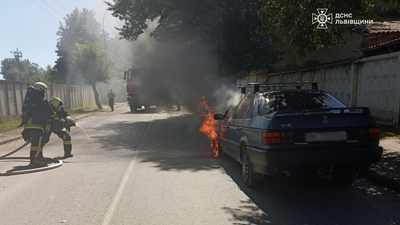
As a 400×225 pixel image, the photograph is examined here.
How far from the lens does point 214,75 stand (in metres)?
25.7

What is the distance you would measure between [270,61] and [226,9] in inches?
138

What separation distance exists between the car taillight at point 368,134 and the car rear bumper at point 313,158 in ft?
0.47

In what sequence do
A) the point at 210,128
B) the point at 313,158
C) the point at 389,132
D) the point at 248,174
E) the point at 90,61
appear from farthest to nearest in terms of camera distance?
1. the point at 90,61
2. the point at 210,128
3. the point at 389,132
4. the point at 248,174
5. the point at 313,158

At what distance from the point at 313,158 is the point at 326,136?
1.22ft

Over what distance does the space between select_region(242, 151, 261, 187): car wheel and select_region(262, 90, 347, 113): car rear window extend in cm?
91

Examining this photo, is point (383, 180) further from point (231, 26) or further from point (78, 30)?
point (78, 30)

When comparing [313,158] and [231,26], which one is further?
[231,26]

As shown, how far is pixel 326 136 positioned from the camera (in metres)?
4.29

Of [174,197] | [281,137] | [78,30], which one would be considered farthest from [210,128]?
[78,30]

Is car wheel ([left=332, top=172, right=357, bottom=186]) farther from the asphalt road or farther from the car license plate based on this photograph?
the car license plate

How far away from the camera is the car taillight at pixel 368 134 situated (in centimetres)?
436

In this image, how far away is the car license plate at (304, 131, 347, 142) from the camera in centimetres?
427

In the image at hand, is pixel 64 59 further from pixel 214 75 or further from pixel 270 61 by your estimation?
pixel 270 61

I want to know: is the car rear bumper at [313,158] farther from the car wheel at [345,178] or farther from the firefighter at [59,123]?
the firefighter at [59,123]
